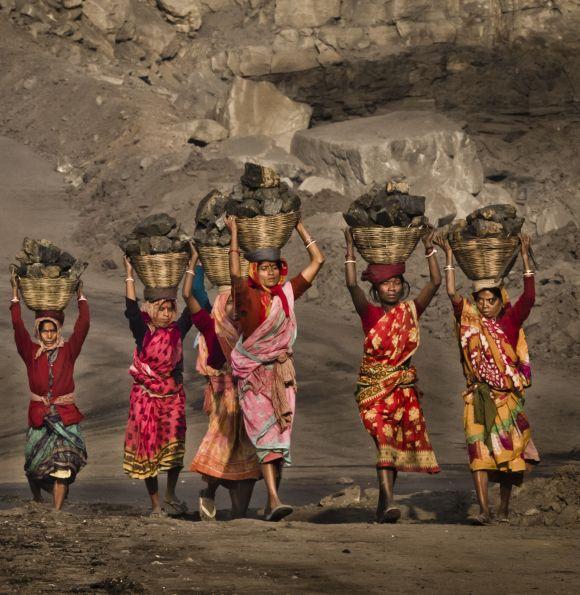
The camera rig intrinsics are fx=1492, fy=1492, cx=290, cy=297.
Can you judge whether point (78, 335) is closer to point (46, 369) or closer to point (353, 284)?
point (46, 369)

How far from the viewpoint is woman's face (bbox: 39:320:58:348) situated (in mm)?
9477

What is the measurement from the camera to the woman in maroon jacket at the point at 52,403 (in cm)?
942

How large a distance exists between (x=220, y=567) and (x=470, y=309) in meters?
2.99


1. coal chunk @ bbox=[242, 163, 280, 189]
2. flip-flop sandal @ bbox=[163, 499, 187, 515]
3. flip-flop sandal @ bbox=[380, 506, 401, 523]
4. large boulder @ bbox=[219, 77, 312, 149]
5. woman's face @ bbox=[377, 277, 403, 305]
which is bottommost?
flip-flop sandal @ bbox=[163, 499, 187, 515]

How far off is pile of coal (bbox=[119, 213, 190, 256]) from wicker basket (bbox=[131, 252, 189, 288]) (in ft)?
0.12

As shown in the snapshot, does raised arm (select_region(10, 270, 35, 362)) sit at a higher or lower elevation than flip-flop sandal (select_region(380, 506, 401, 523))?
→ higher

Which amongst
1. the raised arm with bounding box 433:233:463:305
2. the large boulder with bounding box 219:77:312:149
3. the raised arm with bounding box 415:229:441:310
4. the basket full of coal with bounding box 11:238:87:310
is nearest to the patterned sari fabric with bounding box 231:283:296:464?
the raised arm with bounding box 415:229:441:310

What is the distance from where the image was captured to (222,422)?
930 centimetres

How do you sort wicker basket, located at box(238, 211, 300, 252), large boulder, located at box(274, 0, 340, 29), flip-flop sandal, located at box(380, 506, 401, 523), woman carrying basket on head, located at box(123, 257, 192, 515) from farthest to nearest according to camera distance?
large boulder, located at box(274, 0, 340, 29) → woman carrying basket on head, located at box(123, 257, 192, 515) → wicker basket, located at box(238, 211, 300, 252) → flip-flop sandal, located at box(380, 506, 401, 523)

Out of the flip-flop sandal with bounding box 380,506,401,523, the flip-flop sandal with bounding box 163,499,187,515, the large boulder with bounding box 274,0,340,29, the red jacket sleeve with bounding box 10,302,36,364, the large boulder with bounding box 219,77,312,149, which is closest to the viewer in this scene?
the flip-flop sandal with bounding box 380,506,401,523

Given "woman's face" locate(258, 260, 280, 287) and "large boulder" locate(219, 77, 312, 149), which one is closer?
"woman's face" locate(258, 260, 280, 287)

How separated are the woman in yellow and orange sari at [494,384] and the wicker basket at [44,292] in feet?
8.15

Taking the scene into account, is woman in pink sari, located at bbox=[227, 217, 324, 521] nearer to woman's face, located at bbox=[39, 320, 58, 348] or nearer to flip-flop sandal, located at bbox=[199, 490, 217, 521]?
flip-flop sandal, located at bbox=[199, 490, 217, 521]

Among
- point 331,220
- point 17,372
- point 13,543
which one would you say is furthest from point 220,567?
point 331,220
